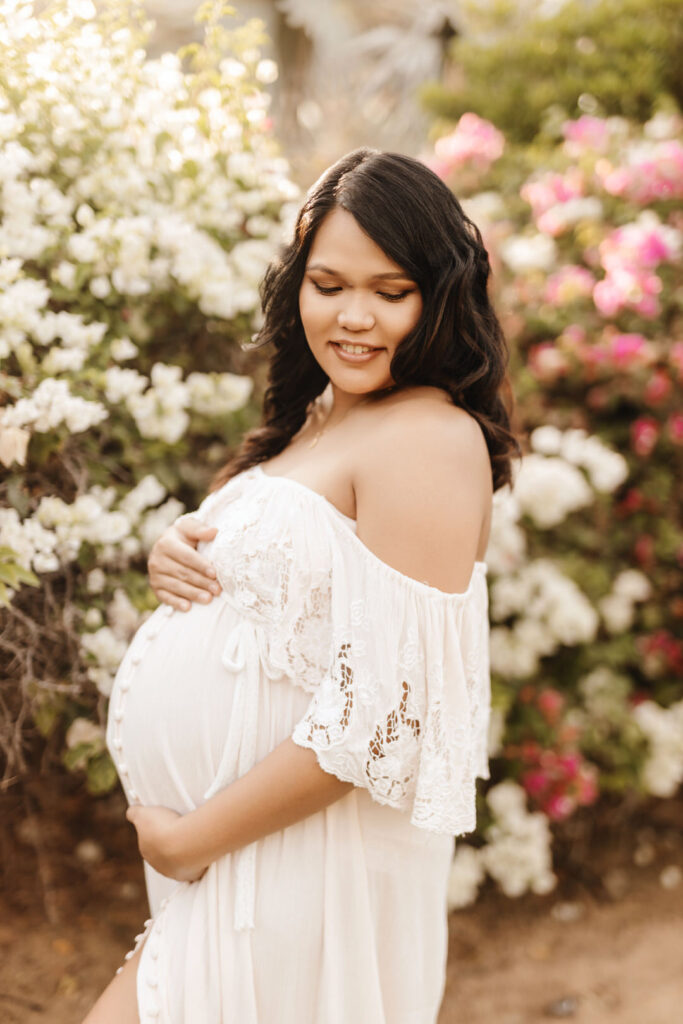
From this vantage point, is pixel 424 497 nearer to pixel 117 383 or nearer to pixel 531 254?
pixel 117 383

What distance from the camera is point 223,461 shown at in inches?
116

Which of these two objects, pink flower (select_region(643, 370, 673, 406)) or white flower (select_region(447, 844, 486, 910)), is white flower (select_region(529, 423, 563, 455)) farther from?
white flower (select_region(447, 844, 486, 910))

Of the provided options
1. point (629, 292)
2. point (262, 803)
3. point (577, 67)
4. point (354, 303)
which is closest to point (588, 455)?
point (629, 292)

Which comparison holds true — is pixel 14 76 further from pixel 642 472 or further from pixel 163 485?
pixel 642 472

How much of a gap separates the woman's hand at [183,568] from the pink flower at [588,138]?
11.1 feet

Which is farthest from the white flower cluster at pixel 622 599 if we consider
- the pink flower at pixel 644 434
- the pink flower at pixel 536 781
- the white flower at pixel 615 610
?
the pink flower at pixel 536 781

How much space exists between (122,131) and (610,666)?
2563 mm

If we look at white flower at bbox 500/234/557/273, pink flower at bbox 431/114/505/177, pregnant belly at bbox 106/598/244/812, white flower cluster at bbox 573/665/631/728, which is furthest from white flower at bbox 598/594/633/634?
pink flower at bbox 431/114/505/177

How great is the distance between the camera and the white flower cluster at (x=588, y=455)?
3.21 meters

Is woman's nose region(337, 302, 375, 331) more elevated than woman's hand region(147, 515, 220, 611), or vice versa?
woman's nose region(337, 302, 375, 331)

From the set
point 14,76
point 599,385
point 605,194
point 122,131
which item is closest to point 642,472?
point 599,385

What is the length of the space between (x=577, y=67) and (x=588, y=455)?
411cm

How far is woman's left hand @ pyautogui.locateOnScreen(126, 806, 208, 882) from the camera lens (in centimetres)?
156

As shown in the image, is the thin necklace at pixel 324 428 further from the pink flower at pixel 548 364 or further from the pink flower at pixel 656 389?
the pink flower at pixel 656 389
